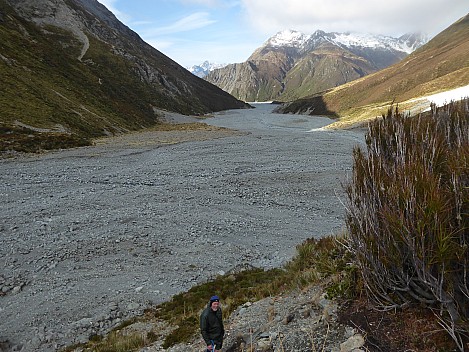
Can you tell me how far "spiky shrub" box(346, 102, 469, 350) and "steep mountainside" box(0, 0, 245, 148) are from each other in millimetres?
42851

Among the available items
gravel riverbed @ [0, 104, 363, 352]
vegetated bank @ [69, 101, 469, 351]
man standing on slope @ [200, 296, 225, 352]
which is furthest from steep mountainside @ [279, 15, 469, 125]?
man standing on slope @ [200, 296, 225, 352]

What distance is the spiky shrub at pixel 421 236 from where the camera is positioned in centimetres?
507

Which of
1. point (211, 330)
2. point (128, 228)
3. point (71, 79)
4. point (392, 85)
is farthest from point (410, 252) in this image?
point (392, 85)

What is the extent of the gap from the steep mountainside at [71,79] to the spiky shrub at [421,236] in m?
42.9

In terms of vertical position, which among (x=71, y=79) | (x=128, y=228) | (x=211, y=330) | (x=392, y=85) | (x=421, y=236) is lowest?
(x=128, y=228)

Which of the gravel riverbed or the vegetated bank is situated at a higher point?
the vegetated bank

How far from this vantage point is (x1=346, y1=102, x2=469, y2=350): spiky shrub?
16.6ft

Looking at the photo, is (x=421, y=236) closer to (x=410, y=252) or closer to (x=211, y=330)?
(x=410, y=252)

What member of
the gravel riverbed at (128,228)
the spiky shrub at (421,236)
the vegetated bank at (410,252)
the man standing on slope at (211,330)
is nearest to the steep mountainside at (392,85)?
the gravel riverbed at (128,228)

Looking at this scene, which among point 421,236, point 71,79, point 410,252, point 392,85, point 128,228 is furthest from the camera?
point 392,85

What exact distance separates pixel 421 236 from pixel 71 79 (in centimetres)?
8153

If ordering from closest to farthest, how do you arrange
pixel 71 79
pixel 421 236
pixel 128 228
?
pixel 421 236 → pixel 128 228 → pixel 71 79

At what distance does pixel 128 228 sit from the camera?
1825 cm

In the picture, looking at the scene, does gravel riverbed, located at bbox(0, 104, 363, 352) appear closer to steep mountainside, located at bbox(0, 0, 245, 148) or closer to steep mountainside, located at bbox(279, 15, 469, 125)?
steep mountainside, located at bbox(0, 0, 245, 148)
